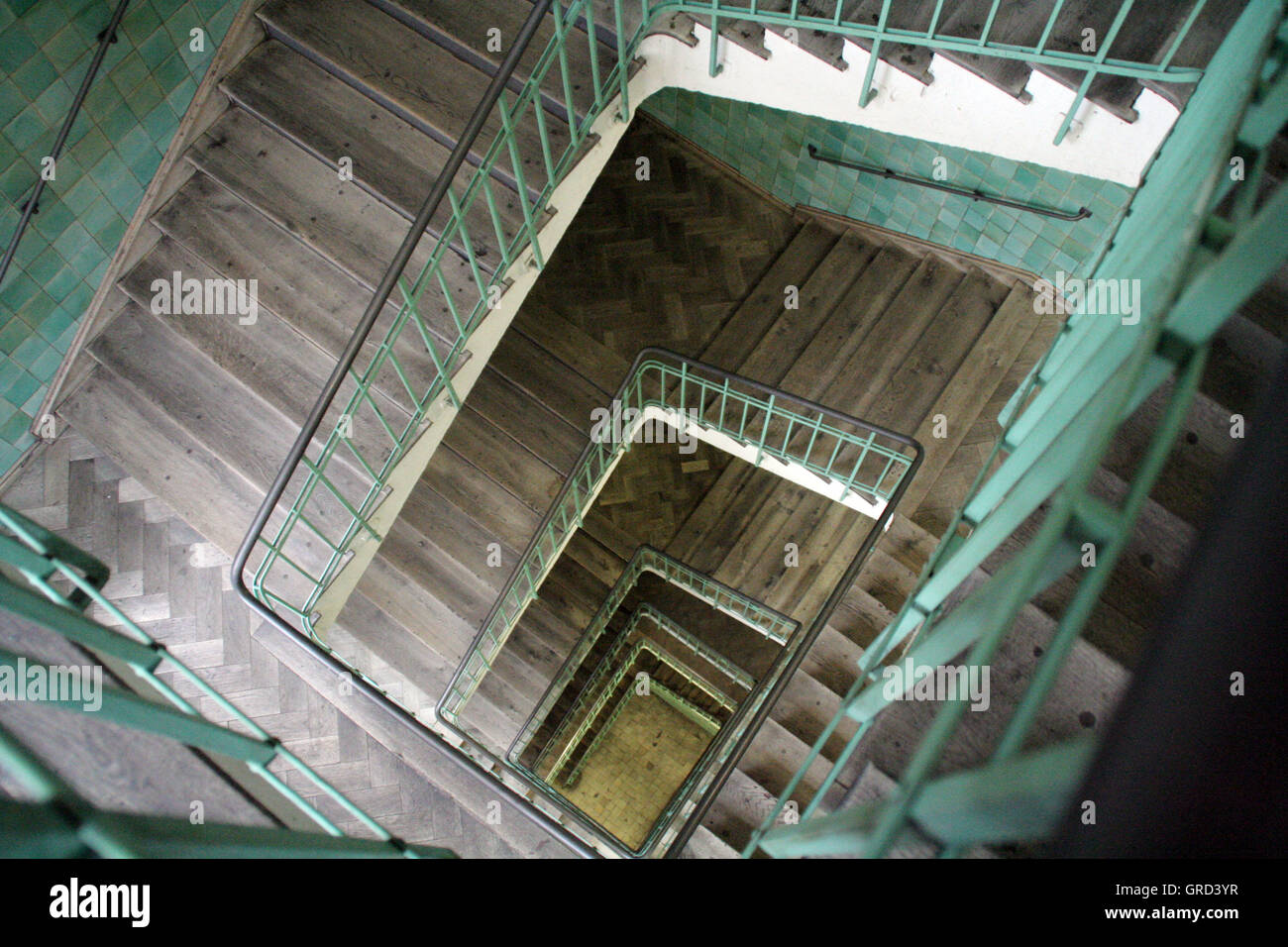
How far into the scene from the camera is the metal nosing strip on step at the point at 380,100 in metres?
4.02

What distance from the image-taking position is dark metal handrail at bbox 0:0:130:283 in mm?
3812

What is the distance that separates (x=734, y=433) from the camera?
5383 mm

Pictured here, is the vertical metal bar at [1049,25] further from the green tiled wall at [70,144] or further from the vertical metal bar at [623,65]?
the green tiled wall at [70,144]

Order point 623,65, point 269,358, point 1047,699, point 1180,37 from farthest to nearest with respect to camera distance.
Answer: point 269,358
point 623,65
point 1180,37
point 1047,699

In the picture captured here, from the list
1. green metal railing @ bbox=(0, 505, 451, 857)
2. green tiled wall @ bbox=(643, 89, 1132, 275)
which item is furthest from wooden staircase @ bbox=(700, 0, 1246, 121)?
green metal railing @ bbox=(0, 505, 451, 857)

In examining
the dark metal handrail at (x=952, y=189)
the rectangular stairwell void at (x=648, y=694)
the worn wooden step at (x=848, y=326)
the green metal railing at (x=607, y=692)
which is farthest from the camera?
the green metal railing at (x=607, y=692)

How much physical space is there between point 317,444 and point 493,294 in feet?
3.70

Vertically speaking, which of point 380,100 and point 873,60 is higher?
point 873,60

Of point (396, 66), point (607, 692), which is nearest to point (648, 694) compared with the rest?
point (607, 692)

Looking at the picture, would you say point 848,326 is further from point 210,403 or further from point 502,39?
point 210,403

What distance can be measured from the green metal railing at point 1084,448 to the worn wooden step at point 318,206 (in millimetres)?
2622

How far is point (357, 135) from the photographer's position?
13.7ft

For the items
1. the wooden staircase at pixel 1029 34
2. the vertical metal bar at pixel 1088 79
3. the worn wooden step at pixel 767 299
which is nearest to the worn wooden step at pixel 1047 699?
the vertical metal bar at pixel 1088 79

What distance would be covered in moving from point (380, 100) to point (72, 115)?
1.37 metres
